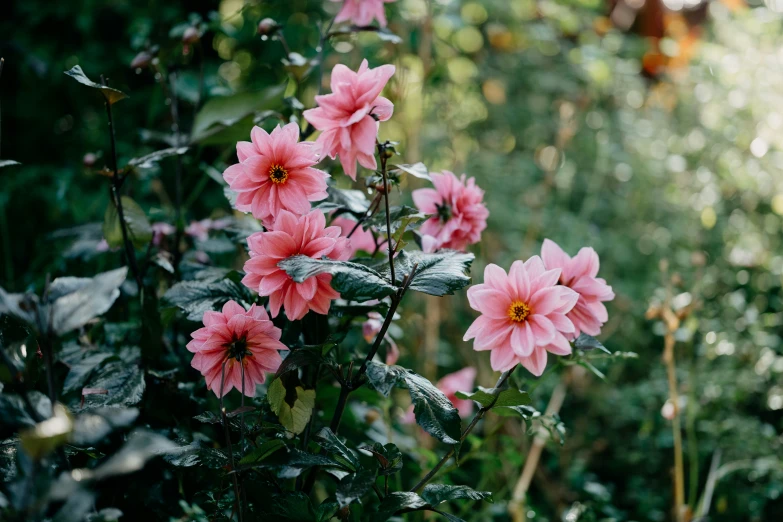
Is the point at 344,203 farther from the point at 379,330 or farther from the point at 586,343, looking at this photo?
the point at 586,343

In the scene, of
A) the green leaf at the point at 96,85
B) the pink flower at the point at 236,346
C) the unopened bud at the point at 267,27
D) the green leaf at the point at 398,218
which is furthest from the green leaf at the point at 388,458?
the unopened bud at the point at 267,27

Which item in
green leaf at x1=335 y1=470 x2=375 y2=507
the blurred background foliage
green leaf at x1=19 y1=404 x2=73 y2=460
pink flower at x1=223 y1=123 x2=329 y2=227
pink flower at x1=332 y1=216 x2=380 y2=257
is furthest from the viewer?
the blurred background foliage

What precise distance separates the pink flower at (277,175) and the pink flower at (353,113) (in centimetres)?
3

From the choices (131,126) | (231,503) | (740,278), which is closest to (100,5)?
(131,126)

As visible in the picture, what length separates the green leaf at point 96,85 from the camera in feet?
2.47

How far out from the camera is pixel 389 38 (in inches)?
40.6

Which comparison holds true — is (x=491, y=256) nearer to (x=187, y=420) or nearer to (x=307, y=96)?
(x=307, y=96)

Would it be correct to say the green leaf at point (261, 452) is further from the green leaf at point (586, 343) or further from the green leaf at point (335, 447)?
the green leaf at point (586, 343)

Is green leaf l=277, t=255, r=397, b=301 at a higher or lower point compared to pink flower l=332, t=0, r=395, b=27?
lower

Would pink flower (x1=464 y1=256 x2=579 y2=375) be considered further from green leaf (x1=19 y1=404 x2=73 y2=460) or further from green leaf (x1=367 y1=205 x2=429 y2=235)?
green leaf (x1=19 y1=404 x2=73 y2=460)

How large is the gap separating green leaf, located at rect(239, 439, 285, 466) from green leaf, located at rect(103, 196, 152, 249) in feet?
1.37

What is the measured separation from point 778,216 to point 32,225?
2.29 m

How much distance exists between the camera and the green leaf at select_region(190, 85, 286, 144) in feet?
3.63

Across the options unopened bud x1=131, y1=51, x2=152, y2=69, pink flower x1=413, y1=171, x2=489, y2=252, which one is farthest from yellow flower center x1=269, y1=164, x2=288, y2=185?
unopened bud x1=131, y1=51, x2=152, y2=69
